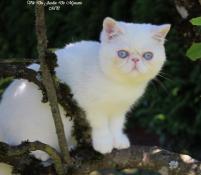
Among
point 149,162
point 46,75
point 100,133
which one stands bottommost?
point 149,162

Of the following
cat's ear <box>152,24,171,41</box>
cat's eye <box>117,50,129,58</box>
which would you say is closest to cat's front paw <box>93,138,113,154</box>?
cat's eye <box>117,50,129,58</box>

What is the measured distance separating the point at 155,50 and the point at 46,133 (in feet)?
1.74

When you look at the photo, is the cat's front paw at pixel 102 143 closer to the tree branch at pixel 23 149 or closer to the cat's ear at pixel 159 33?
the tree branch at pixel 23 149

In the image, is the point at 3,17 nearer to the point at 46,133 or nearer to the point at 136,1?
the point at 136,1

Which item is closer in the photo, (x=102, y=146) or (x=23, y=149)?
(x=23, y=149)

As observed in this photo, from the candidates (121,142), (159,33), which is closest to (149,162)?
(121,142)

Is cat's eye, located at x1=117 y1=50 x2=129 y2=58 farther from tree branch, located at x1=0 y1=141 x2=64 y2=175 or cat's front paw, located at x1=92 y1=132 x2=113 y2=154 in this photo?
tree branch, located at x1=0 y1=141 x2=64 y2=175

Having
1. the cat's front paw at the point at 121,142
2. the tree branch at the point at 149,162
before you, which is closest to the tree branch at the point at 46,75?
the tree branch at the point at 149,162

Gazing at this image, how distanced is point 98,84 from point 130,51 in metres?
0.18

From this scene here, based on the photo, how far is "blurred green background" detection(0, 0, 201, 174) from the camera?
13.3ft

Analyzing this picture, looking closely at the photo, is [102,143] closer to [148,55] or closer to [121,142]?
[121,142]

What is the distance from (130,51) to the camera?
203cm

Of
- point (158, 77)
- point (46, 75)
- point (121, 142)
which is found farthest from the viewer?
point (158, 77)

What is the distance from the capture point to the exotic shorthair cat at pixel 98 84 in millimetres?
2043
